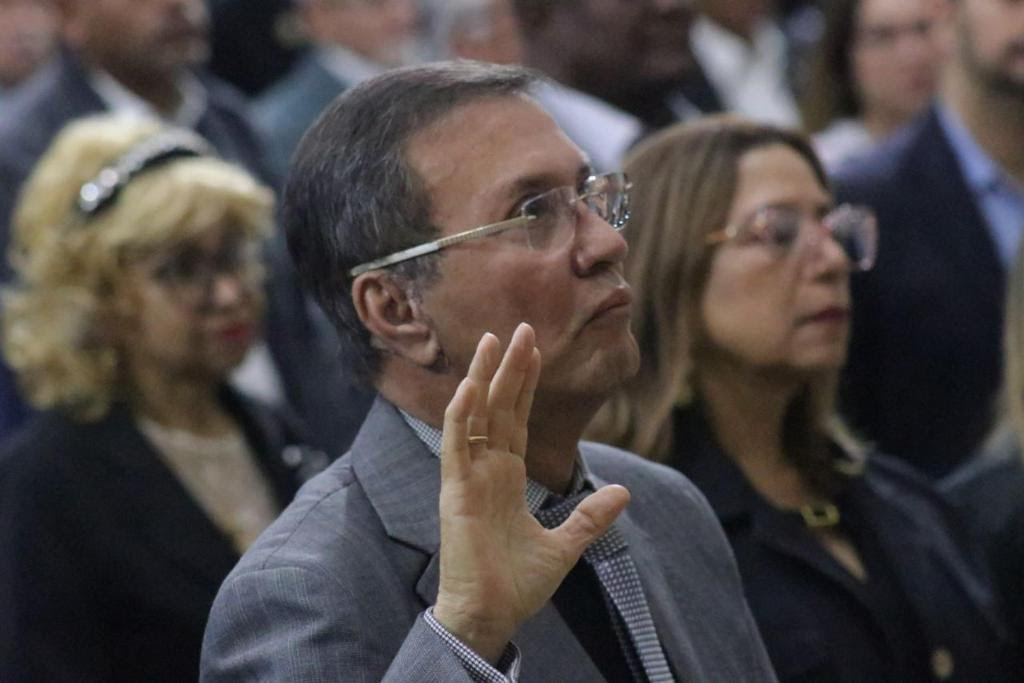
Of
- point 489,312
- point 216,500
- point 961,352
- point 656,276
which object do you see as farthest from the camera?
point 961,352

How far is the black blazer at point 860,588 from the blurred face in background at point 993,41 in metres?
1.55

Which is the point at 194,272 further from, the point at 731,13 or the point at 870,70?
the point at 731,13

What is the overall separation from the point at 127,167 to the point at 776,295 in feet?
5.07

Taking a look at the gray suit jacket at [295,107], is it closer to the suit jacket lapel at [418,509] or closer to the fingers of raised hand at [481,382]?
the suit jacket lapel at [418,509]

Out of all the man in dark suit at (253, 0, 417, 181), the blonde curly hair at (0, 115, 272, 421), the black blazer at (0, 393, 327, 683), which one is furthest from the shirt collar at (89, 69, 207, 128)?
the black blazer at (0, 393, 327, 683)

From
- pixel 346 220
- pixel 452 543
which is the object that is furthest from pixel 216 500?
pixel 452 543

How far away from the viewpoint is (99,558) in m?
3.53

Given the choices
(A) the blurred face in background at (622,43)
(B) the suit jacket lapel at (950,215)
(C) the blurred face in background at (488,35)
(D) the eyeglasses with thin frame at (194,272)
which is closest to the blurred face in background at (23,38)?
(C) the blurred face in background at (488,35)

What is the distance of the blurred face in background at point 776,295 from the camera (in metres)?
3.33

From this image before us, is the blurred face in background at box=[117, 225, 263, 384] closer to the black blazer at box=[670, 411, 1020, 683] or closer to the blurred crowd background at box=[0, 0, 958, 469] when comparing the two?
the blurred crowd background at box=[0, 0, 958, 469]

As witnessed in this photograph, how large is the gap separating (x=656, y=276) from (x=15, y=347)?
150 cm

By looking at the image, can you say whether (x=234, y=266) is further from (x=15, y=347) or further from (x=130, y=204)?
(x=15, y=347)

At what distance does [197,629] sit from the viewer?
3523 mm

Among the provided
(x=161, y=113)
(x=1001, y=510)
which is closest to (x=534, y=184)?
(x=1001, y=510)
